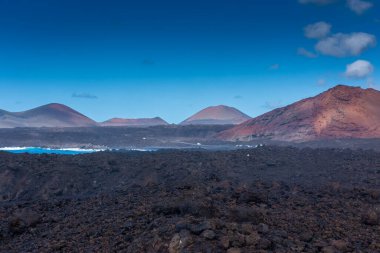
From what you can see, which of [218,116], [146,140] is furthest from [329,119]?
[218,116]

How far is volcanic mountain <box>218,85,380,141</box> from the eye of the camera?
42.2m

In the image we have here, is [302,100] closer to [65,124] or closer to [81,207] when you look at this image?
[81,207]

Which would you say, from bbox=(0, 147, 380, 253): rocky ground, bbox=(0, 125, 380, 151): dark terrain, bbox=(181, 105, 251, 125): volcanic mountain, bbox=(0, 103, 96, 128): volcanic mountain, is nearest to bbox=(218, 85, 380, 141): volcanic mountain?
bbox=(0, 125, 380, 151): dark terrain

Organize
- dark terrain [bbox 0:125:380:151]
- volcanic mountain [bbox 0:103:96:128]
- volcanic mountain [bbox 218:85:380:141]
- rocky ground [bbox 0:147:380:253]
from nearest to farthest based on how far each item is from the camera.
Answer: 1. rocky ground [bbox 0:147:380:253]
2. volcanic mountain [bbox 218:85:380:141]
3. dark terrain [bbox 0:125:380:151]
4. volcanic mountain [bbox 0:103:96:128]

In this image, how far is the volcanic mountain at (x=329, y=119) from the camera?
42.2 m

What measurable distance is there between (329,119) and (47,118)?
322ft

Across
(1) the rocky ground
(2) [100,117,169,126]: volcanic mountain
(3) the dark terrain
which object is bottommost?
(1) the rocky ground

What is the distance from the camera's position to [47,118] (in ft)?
412

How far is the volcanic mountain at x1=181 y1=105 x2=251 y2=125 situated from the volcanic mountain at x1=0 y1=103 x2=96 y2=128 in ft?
106

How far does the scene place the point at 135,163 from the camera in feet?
68.4

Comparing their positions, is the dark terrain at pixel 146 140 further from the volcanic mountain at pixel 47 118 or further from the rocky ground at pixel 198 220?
the volcanic mountain at pixel 47 118

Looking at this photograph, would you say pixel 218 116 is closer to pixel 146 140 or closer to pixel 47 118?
pixel 47 118

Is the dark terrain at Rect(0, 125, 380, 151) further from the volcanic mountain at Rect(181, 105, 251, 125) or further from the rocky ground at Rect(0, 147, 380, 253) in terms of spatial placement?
the volcanic mountain at Rect(181, 105, 251, 125)

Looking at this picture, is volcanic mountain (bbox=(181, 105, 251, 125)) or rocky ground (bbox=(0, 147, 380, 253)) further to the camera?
volcanic mountain (bbox=(181, 105, 251, 125))
